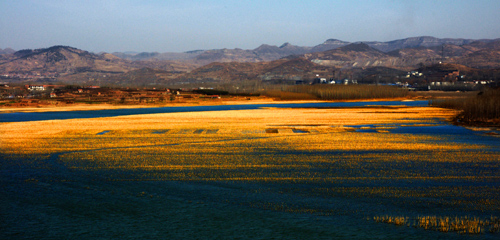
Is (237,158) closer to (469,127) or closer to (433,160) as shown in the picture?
(433,160)

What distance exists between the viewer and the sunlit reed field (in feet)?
40.1

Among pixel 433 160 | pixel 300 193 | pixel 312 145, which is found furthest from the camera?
pixel 312 145

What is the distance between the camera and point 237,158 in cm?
2031

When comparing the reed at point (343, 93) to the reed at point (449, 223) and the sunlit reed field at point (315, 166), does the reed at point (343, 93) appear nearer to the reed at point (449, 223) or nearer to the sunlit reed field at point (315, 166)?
the sunlit reed field at point (315, 166)

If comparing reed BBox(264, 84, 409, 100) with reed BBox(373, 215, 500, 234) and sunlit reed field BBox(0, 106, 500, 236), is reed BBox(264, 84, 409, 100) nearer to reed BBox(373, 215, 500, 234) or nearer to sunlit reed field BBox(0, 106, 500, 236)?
sunlit reed field BBox(0, 106, 500, 236)

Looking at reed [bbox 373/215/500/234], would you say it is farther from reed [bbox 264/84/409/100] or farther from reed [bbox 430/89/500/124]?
reed [bbox 264/84/409/100]

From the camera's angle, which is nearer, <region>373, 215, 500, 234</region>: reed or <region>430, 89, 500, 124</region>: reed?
<region>373, 215, 500, 234</region>: reed

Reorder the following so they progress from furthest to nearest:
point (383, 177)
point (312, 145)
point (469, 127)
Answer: point (469, 127), point (312, 145), point (383, 177)

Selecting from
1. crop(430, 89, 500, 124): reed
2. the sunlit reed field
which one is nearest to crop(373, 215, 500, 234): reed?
the sunlit reed field

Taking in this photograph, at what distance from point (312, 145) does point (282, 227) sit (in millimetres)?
14082

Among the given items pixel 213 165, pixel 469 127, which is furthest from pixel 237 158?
pixel 469 127

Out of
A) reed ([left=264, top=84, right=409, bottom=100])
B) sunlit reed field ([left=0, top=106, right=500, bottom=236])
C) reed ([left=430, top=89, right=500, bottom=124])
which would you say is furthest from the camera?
reed ([left=264, top=84, right=409, bottom=100])

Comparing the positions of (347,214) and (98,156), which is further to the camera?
(98,156)

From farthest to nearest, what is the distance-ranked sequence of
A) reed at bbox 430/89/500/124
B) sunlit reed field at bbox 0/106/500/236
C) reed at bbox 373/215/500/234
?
reed at bbox 430/89/500/124, sunlit reed field at bbox 0/106/500/236, reed at bbox 373/215/500/234
